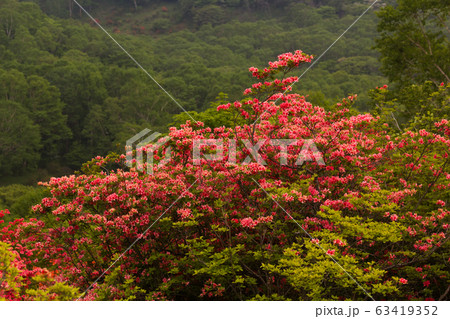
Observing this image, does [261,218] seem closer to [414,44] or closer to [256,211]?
[256,211]

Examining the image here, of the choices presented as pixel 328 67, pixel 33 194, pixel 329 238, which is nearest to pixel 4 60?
pixel 33 194

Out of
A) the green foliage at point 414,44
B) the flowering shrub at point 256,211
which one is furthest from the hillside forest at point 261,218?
the green foliage at point 414,44

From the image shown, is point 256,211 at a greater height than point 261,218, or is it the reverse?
point 261,218

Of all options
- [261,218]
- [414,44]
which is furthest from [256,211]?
[414,44]

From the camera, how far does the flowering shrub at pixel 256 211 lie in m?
7.27

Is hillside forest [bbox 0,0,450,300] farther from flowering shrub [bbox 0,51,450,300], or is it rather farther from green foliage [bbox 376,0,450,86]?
green foliage [bbox 376,0,450,86]

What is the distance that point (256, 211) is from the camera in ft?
25.2

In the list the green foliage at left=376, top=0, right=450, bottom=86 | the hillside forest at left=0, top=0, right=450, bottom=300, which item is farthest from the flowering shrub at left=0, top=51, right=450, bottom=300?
the green foliage at left=376, top=0, right=450, bottom=86

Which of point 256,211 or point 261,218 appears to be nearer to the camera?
point 261,218

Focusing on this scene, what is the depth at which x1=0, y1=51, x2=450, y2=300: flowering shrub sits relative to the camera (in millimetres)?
7273

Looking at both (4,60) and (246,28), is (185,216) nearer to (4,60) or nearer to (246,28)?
(4,60)

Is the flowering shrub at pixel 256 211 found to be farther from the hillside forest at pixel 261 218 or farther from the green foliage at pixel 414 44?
the green foliage at pixel 414 44

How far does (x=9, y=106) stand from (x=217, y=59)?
1794 inches

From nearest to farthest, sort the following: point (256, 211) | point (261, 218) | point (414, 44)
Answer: point (261, 218), point (256, 211), point (414, 44)
